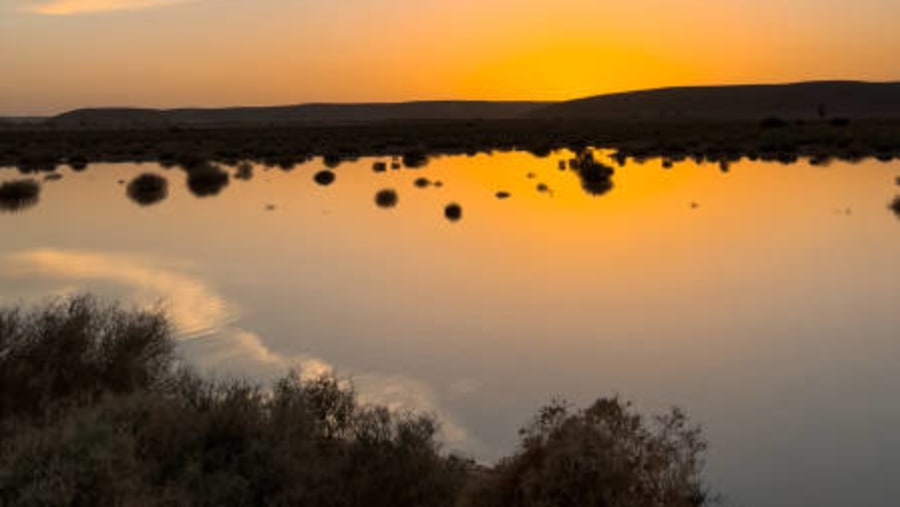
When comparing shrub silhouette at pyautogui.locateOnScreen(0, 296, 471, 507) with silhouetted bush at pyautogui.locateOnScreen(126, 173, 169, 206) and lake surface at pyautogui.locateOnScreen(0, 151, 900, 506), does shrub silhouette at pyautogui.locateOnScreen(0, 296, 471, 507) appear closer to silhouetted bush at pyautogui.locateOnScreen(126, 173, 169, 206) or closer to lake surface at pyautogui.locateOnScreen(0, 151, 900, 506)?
lake surface at pyautogui.locateOnScreen(0, 151, 900, 506)

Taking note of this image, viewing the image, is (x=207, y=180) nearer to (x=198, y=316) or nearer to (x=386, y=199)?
(x=386, y=199)

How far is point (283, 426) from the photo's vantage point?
584 cm

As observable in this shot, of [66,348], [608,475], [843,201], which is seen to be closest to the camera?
[608,475]

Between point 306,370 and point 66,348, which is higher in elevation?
point 66,348

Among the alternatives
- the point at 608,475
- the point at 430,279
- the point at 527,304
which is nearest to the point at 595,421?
the point at 608,475

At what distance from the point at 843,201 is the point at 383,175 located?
674 inches

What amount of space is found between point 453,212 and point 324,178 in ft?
37.0

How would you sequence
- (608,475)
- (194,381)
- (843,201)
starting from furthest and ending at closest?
(843,201), (194,381), (608,475)

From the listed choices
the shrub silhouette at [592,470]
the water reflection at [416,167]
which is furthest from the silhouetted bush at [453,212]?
the shrub silhouette at [592,470]

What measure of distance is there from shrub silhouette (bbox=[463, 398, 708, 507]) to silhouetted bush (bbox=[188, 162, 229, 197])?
2484 cm

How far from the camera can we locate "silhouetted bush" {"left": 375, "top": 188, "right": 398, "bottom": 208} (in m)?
24.4

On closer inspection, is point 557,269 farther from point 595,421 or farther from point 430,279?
point 595,421

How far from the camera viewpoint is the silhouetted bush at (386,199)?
24.4 meters

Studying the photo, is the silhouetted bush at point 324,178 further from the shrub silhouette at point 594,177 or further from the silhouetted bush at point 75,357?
the silhouetted bush at point 75,357
